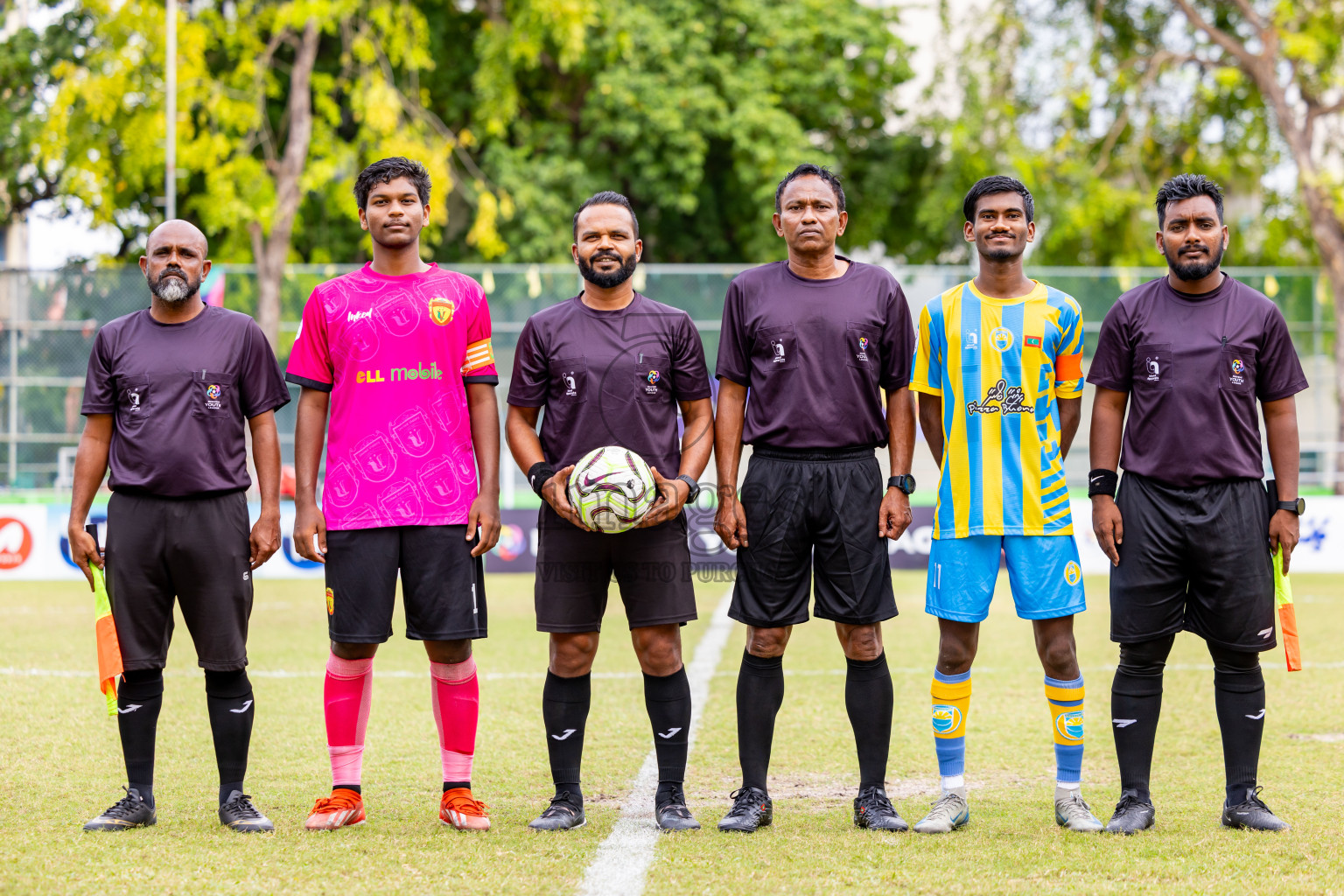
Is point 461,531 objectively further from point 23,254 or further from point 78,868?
point 23,254

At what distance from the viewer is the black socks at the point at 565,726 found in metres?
5.01

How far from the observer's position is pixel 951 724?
197 inches

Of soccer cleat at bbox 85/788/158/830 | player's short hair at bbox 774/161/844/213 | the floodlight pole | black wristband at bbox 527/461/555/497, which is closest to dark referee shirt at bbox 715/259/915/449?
player's short hair at bbox 774/161/844/213

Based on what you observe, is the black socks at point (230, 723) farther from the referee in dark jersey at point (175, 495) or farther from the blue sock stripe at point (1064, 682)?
the blue sock stripe at point (1064, 682)

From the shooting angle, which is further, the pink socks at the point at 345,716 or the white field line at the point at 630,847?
the pink socks at the point at 345,716

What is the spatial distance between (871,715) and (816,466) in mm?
938

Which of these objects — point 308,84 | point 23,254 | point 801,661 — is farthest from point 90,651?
point 23,254

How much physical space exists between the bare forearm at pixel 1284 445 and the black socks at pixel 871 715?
5.27 feet

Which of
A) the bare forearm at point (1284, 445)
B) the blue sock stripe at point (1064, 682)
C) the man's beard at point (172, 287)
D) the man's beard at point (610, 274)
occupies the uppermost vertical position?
the man's beard at point (610, 274)

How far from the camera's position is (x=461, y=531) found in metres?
4.95

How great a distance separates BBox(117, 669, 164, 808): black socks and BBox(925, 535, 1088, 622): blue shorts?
2890mm

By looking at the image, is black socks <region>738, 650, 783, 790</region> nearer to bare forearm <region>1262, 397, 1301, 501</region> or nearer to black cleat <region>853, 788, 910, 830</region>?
black cleat <region>853, 788, 910, 830</region>

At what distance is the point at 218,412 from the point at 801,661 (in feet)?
17.3

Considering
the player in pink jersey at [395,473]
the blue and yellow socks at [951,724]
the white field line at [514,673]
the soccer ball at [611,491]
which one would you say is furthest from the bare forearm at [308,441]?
the white field line at [514,673]
